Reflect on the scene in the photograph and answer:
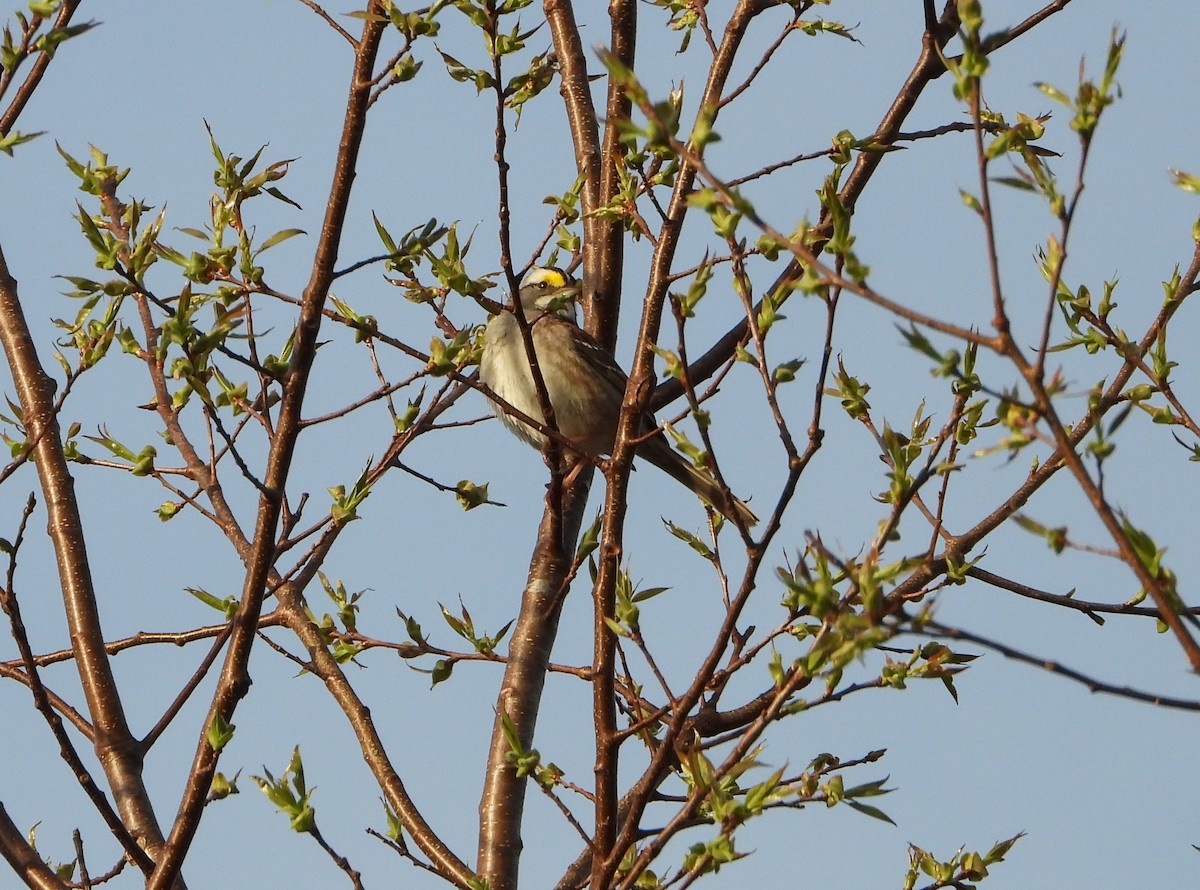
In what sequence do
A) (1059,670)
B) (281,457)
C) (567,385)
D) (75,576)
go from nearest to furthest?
(1059,670), (281,457), (75,576), (567,385)

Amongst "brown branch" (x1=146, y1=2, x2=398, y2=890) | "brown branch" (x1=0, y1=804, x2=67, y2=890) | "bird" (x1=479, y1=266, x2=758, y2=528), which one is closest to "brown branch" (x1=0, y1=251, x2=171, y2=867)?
"brown branch" (x1=0, y1=804, x2=67, y2=890)

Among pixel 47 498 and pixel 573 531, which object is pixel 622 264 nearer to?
pixel 573 531

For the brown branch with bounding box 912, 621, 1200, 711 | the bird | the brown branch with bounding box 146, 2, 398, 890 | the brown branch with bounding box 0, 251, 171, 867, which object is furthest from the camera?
the bird

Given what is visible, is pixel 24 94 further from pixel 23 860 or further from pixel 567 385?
pixel 567 385

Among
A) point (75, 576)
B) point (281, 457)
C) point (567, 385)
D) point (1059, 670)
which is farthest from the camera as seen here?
point (567, 385)

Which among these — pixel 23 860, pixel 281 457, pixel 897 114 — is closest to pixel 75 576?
pixel 23 860

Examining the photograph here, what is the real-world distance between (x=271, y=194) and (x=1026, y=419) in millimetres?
2814

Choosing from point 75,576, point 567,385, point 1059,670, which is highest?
point 567,385

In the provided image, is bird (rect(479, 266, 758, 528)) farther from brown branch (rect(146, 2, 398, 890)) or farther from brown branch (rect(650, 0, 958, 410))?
brown branch (rect(146, 2, 398, 890))

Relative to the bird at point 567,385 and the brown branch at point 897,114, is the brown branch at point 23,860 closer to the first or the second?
the brown branch at point 897,114

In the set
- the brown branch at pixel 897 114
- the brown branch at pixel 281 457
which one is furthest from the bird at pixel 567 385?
the brown branch at pixel 281 457

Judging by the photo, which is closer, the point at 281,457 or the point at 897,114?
the point at 281,457

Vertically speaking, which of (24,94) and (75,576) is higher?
(24,94)

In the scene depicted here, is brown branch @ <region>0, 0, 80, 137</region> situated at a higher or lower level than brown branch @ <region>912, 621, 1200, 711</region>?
higher
